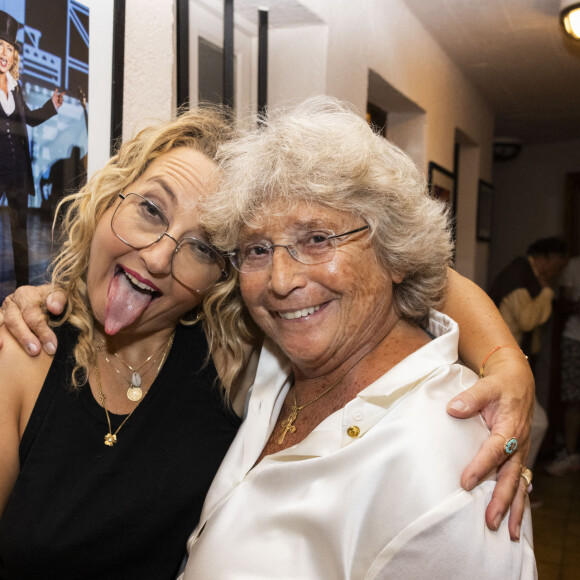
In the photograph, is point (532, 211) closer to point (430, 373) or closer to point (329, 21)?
point (329, 21)

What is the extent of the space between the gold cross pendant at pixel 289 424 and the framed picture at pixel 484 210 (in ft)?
16.1

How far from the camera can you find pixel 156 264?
4.43 feet

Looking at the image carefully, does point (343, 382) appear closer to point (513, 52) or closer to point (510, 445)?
point (510, 445)

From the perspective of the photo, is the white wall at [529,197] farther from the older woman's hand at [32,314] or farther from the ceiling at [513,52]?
the older woman's hand at [32,314]

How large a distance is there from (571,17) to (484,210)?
292 centimetres

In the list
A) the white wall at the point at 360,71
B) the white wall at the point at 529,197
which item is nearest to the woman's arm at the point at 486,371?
the white wall at the point at 360,71

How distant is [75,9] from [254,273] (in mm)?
937

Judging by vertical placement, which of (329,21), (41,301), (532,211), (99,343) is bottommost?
(99,343)

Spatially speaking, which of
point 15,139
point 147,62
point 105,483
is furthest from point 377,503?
point 147,62

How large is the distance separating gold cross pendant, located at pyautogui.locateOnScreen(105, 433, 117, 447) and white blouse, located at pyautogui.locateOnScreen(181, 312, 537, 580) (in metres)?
0.25

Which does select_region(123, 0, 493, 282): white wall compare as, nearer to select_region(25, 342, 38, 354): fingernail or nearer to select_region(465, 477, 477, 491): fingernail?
select_region(25, 342, 38, 354): fingernail

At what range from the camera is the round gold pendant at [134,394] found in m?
1.45

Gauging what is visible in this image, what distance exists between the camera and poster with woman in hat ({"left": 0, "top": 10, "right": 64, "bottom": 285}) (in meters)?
1.44

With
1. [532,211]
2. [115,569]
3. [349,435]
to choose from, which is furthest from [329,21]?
[532,211]
